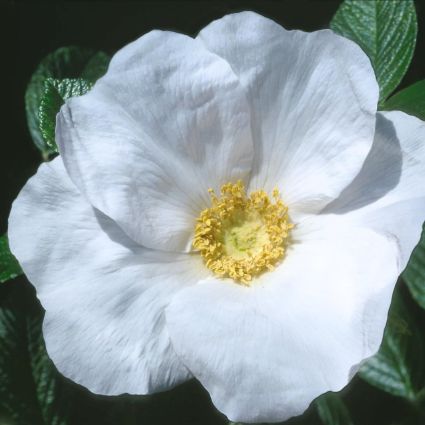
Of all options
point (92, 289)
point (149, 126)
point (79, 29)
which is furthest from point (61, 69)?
point (92, 289)

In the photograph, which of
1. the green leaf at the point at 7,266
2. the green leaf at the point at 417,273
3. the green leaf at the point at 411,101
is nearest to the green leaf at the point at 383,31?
the green leaf at the point at 411,101

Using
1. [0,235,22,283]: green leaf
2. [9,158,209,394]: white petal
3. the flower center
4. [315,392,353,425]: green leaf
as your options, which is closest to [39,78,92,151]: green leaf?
[9,158,209,394]: white petal

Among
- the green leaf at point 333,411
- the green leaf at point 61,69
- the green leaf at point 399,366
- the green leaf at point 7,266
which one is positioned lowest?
the green leaf at point 399,366

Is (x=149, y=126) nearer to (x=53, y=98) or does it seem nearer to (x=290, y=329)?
(x=53, y=98)

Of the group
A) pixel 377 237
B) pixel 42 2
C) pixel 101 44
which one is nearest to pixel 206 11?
pixel 101 44

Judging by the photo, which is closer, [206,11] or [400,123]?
[400,123]

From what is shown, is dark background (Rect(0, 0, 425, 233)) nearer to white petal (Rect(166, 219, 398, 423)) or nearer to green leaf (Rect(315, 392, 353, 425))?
white petal (Rect(166, 219, 398, 423))

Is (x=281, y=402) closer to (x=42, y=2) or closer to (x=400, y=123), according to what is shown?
(x=400, y=123)

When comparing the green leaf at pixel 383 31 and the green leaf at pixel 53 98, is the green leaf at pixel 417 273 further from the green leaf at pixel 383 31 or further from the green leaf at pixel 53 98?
the green leaf at pixel 53 98
